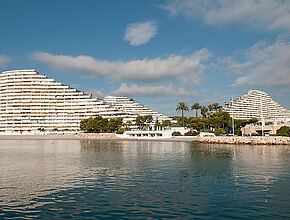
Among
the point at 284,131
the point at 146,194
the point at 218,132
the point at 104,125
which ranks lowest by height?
the point at 146,194

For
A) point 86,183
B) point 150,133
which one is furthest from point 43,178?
point 150,133

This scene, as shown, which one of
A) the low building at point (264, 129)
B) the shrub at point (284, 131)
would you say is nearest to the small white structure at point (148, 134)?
the low building at point (264, 129)

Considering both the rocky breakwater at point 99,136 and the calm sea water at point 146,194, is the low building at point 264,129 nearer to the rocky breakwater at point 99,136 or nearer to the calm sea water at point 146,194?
the rocky breakwater at point 99,136

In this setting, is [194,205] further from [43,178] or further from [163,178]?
[43,178]

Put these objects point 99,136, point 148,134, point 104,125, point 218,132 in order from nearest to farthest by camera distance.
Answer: point 218,132 < point 148,134 < point 99,136 < point 104,125

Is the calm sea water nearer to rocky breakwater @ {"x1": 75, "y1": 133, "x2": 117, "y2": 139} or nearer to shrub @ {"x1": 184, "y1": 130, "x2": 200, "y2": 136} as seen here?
shrub @ {"x1": 184, "y1": 130, "x2": 200, "y2": 136}

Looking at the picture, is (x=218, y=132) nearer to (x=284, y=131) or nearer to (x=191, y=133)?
(x=191, y=133)

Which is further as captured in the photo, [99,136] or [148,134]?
[99,136]

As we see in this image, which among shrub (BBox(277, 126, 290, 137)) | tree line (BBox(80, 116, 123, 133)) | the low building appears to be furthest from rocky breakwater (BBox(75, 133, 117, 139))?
shrub (BBox(277, 126, 290, 137))

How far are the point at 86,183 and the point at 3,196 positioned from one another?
23.0ft

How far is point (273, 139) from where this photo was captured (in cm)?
7844

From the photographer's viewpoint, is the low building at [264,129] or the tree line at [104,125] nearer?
the low building at [264,129]

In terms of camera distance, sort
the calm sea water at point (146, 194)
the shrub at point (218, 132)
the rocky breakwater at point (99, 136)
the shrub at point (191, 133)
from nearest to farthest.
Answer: the calm sea water at point (146, 194), the shrub at point (218, 132), the shrub at point (191, 133), the rocky breakwater at point (99, 136)

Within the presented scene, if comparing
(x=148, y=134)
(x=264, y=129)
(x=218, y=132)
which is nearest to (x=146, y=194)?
(x=264, y=129)
